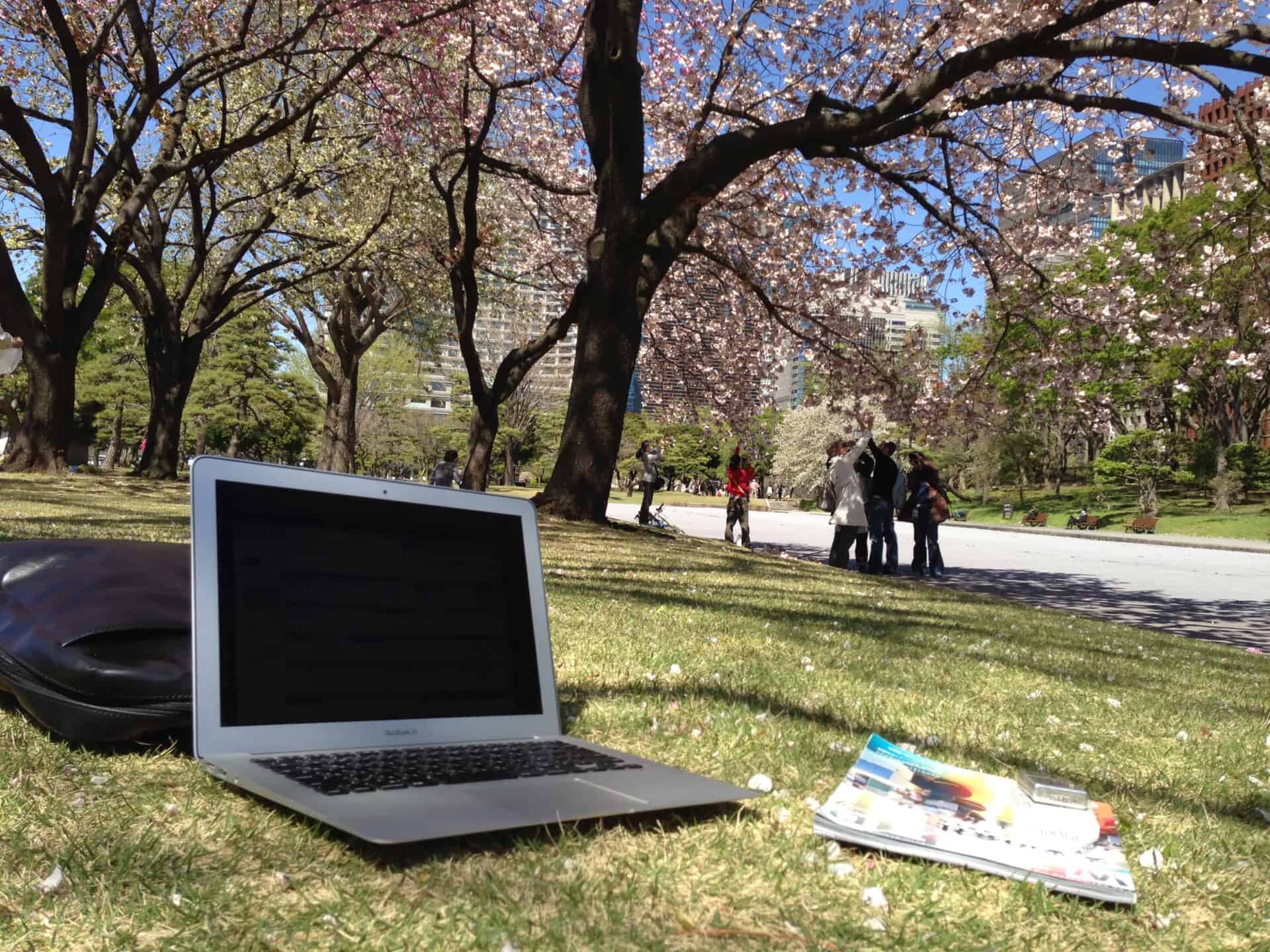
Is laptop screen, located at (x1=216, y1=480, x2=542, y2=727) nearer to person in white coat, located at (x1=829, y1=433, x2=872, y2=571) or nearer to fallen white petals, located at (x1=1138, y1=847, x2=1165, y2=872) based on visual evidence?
fallen white petals, located at (x1=1138, y1=847, x2=1165, y2=872)

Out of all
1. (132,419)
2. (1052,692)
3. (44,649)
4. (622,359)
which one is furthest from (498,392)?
(132,419)

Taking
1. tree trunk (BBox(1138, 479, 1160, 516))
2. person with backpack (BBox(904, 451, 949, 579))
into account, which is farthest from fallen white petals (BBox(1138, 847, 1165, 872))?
tree trunk (BBox(1138, 479, 1160, 516))

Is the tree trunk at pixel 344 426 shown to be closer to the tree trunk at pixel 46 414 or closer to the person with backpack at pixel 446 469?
the person with backpack at pixel 446 469

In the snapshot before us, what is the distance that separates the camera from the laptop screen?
2166 millimetres

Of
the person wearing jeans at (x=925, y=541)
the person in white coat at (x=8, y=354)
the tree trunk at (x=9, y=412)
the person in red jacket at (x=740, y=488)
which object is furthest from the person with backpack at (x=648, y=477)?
the tree trunk at (x=9, y=412)

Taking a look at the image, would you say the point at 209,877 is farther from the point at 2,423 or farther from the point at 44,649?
the point at 2,423

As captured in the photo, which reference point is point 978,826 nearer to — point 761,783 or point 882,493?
point 761,783

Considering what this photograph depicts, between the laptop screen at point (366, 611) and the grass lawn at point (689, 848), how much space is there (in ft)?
0.99

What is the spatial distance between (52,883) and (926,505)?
50.3 ft

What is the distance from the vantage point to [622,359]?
12.9m

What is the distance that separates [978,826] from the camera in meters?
2.09

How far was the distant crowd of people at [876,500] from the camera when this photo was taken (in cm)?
1410

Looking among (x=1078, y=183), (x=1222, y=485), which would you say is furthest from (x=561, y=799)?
(x=1222, y=485)

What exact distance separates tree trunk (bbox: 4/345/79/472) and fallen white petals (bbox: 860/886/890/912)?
17908mm
